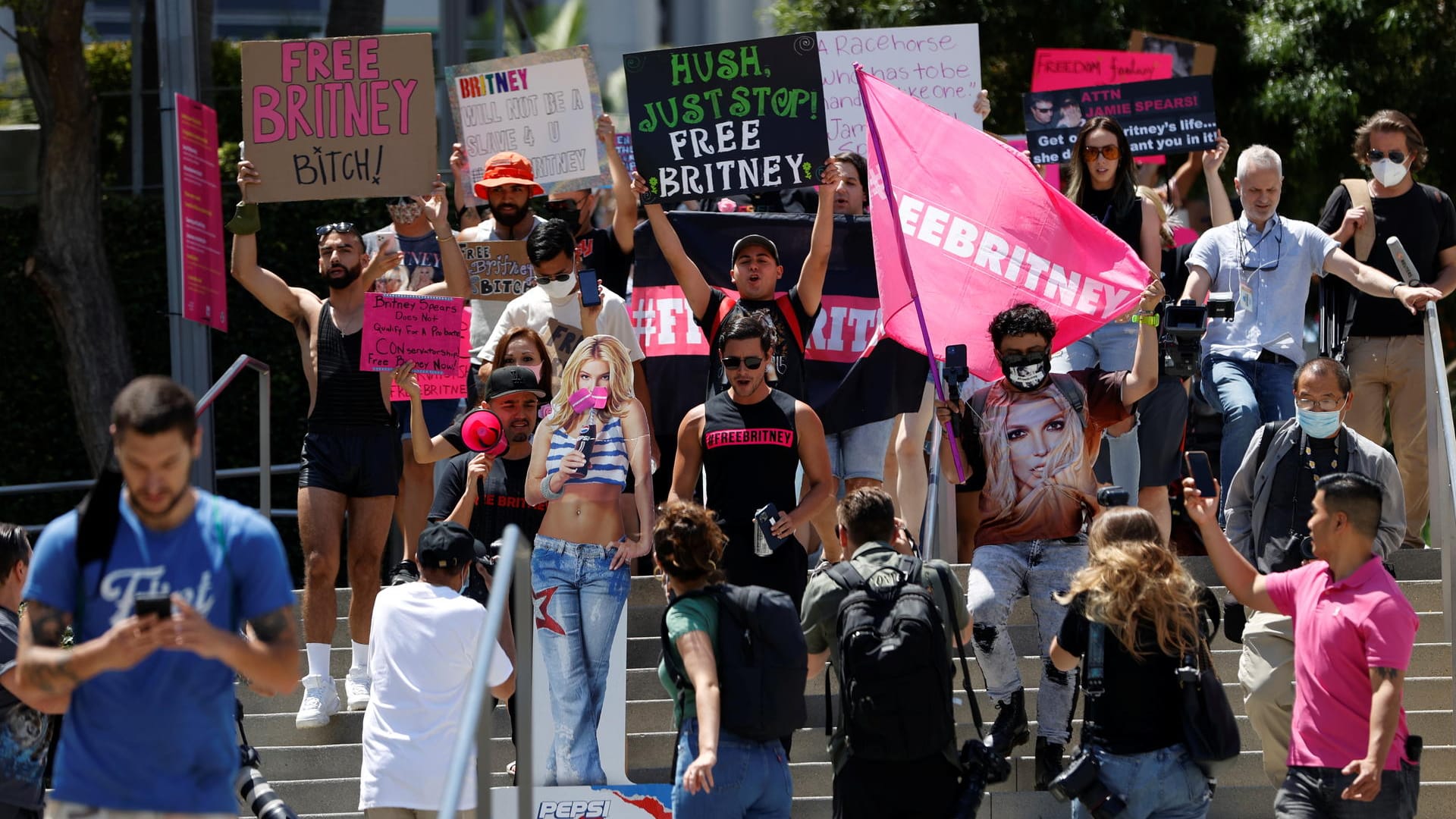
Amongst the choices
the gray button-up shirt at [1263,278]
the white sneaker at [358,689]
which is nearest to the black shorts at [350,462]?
the white sneaker at [358,689]

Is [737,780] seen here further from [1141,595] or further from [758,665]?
[1141,595]

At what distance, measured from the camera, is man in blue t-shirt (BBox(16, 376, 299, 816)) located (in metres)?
4.69

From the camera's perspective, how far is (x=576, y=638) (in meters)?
7.98

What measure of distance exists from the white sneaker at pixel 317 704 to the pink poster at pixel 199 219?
2.91m

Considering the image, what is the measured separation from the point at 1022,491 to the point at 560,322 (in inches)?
100

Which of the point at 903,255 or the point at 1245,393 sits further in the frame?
the point at 1245,393

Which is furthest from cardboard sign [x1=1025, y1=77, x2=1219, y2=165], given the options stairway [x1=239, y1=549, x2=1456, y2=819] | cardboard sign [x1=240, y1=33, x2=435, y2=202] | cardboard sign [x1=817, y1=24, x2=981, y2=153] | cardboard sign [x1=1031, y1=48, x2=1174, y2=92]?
cardboard sign [x1=240, y1=33, x2=435, y2=202]

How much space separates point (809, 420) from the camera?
320 inches

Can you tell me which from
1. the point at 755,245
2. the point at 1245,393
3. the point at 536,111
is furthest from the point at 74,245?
the point at 1245,393

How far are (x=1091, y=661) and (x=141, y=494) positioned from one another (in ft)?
11.1

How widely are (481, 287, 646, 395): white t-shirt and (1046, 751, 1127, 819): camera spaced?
3435 mm

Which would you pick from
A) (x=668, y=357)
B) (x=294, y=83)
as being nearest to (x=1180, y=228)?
(x=668, y=357)

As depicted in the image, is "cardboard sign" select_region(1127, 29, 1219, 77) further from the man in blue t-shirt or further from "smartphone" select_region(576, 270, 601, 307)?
the man in blue t-shirt

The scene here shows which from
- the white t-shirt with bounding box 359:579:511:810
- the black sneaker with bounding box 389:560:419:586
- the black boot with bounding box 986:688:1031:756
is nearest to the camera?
the white t-shirt with bounding box 359:579:511:810
